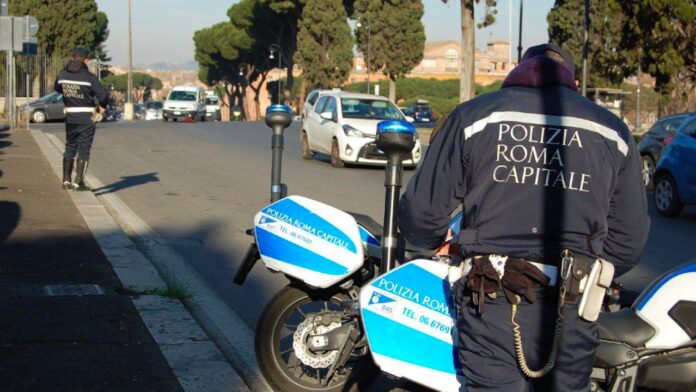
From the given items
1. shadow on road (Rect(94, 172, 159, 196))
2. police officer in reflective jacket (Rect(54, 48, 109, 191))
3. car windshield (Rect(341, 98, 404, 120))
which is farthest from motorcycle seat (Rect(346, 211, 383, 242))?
car windshield (Rect(341, 98, 404, 120))

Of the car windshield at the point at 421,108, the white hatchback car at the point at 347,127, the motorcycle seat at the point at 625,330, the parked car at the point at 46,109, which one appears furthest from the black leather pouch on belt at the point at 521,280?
the car windshield at the point at 421,108

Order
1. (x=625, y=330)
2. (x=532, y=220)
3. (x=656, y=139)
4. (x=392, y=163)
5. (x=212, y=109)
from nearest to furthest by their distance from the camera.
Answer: (x=532, y=220), (x=625, y=330), (x=392, y=163), (x=656, y=139), (x=212, y=109)

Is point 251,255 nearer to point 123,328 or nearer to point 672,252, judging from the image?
point 123,328

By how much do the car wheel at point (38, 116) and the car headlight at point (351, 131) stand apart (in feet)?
76.8

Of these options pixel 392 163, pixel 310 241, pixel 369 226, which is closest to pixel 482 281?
pixel 392 163

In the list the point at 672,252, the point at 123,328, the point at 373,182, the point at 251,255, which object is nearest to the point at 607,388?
the point at 251,255

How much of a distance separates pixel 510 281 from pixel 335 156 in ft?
56.9

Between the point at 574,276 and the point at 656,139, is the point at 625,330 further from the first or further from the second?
the point at 656,139

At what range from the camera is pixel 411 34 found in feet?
242

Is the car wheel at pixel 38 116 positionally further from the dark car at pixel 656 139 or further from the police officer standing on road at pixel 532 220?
the police officer standing on road at pixel 532 220

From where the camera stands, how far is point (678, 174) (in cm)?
1352

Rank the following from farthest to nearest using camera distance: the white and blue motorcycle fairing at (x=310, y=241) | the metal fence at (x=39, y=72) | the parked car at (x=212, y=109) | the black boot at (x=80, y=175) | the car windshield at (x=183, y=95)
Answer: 1. the parked car at (x=212, y=109)
2. the car windshield at (x=183, y=95)
3. the metal fence at (x=39, y=72)
4. the black boot at (x=80, y=175)
5. the white and blue motorcycle fairing at (x=310, y=241)

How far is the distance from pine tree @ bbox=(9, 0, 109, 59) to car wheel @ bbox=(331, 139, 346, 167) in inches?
1723

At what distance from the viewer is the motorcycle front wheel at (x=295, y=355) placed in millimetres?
4602
